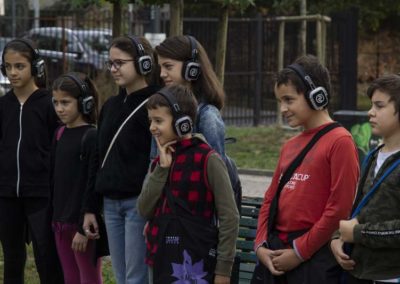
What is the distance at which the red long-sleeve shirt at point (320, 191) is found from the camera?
501 cm

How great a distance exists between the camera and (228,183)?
5391 mm

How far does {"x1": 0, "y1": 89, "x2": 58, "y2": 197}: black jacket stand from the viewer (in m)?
7.00

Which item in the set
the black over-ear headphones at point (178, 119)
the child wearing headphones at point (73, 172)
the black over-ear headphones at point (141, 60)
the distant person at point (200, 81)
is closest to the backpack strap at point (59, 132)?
the child wearing headphones at point (73, 172)

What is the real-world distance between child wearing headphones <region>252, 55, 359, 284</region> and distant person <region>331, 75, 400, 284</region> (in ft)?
0.33

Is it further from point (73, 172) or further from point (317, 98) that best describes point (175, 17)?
point (317, 98)

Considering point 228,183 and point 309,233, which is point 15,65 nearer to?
point 228,183

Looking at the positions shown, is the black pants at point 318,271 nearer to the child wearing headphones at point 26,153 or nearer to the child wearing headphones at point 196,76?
the child wearing headphones at point 196,76

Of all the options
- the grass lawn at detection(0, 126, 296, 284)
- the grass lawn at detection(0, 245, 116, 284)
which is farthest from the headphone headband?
the grass lawn at detection(0, 126, 296, 284)

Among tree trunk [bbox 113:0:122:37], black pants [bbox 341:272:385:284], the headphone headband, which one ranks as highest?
tree trunk [bbox 113:0:122:37]

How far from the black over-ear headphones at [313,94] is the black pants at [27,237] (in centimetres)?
234

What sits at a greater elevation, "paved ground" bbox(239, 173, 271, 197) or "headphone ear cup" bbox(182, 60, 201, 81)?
"headphone ear cup" bbox(182, 60, 201, 81)

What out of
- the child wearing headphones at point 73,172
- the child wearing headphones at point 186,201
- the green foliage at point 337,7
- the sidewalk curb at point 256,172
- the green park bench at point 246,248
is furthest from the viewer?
the green foliage at point 337,7

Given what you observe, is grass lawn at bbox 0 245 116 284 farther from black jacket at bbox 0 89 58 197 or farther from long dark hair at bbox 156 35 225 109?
long dark hair at bbox 156 35 225 109

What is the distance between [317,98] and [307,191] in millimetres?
466
